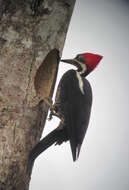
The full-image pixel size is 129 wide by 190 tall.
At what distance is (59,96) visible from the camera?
2.44 m

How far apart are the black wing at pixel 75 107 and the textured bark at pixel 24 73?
16cm

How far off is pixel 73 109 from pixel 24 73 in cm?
54

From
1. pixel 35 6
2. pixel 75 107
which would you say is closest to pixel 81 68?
pixel 75 107

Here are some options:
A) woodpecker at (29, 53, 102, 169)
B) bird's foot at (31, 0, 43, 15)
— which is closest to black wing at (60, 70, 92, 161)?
woodpecker at (29, 53, 102, 169)

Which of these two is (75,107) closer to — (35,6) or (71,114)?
(71,114)

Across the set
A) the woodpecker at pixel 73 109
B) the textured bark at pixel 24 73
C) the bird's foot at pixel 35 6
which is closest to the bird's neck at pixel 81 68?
the woodpecker at pixel 73 109

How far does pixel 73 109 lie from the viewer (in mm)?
2162

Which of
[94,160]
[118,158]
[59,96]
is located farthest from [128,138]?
[59,96]

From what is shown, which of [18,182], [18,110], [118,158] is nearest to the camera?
[18,182]

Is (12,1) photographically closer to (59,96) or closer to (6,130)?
(59,96)

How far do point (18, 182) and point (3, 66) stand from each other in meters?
0.85

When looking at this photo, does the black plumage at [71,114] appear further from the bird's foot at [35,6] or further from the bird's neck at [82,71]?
the bird's foot at [35,6]

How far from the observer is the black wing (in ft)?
6.57

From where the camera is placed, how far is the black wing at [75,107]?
2.00m
